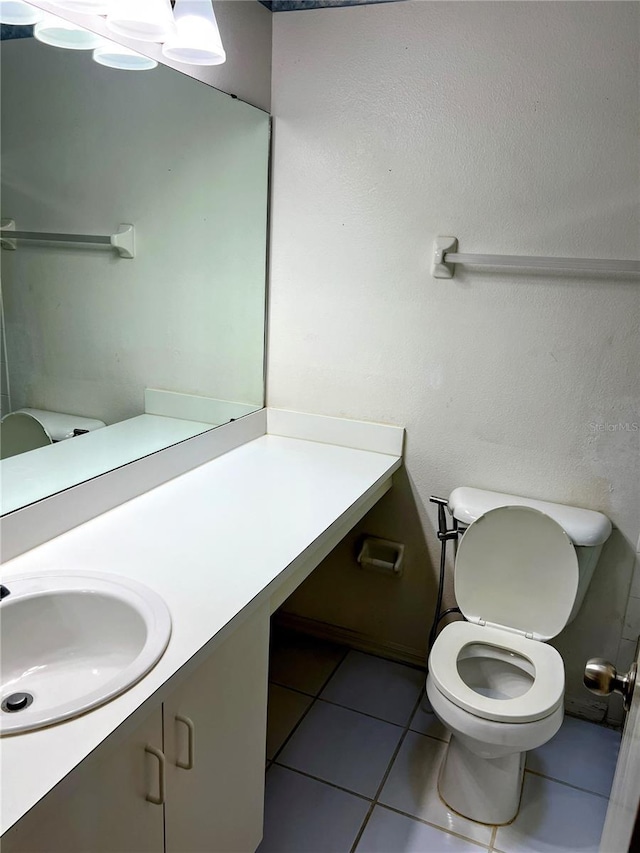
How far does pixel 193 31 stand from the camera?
5.14 feet

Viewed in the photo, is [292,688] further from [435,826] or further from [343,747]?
[435,826]

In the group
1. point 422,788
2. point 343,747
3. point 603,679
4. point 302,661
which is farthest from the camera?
point 302,661

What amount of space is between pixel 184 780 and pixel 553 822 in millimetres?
1146

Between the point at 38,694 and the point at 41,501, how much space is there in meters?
0.45

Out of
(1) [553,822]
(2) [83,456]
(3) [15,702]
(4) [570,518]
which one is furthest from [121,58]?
(1) [553,822]

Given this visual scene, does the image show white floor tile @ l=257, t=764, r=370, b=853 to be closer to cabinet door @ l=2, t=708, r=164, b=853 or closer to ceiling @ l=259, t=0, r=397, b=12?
cabinet door @ l=2, t=708, r=164, b=853

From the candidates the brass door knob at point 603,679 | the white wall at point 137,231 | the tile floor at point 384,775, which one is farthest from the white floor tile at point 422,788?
the white wall at point 137,231

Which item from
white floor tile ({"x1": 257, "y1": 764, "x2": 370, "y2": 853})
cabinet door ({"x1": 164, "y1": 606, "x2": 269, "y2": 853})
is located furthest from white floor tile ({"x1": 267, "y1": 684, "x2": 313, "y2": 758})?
cabinet door ({"x1": 164, "y1": 606, "x2": 269, "y2": 853})

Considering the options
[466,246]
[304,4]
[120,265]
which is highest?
[304,4]

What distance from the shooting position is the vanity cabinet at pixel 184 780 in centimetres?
88

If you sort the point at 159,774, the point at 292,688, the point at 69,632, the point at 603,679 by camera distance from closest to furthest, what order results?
the point at 603,679 < the point at 159,774 < the point at 69,632 < the point at 292,688

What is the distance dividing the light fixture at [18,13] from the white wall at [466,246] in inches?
37.7

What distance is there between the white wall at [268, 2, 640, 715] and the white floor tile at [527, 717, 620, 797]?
9cm

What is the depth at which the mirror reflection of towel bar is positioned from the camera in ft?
4.63
